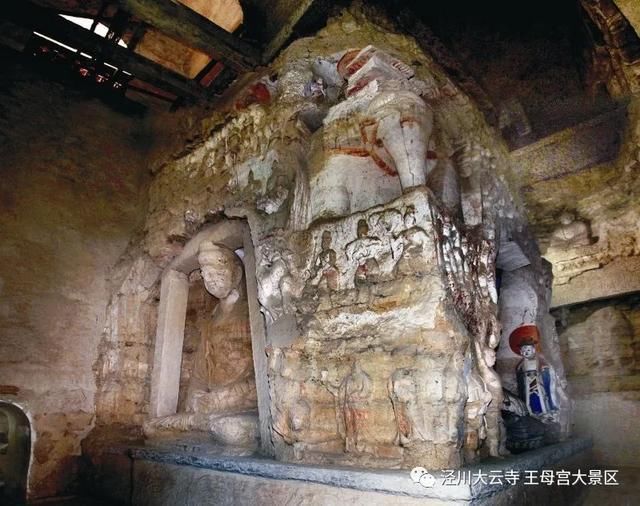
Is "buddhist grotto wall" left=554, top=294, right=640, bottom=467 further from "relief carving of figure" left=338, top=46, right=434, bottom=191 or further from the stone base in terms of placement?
"relief carving of figure" left=338, top=46, right=434, bottom=191

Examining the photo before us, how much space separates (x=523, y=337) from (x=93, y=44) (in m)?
4.30

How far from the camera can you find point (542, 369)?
3510 mm

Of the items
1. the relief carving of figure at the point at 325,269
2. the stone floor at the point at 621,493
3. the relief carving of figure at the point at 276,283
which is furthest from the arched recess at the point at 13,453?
the stone floor at the point at 621,493

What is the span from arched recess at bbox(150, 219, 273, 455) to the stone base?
579mm

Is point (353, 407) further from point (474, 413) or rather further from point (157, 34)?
point (157, 34)

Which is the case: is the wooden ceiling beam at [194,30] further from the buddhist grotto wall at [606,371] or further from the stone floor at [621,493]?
the stone floor at [621,493]

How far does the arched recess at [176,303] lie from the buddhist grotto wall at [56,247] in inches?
25.2

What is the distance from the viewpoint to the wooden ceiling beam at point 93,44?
330 cm

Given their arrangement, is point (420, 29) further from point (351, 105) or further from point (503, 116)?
point (503, 116)

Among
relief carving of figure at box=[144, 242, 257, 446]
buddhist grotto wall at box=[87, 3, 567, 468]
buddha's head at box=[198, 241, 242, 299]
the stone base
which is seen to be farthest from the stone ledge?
buddha's head at box=[198, 241, 242, 299]

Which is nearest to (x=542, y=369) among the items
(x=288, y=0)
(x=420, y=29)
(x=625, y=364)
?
(x=625, y=364)

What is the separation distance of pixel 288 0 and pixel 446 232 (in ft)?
7.59

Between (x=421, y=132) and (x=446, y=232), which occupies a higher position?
(x=421, y=132)

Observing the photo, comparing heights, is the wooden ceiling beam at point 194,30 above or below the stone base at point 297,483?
above
